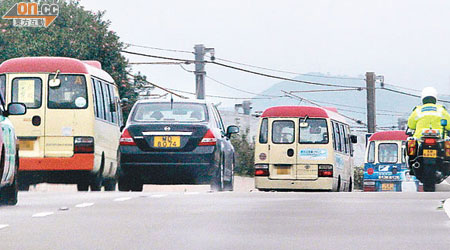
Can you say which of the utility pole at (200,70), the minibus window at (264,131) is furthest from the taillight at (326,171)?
the utility pole at (200,70)

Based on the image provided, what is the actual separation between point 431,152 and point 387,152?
2151cm

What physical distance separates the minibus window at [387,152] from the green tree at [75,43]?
935cm

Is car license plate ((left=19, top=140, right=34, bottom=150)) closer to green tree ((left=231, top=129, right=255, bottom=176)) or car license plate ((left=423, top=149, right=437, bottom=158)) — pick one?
car license plate ((left=423, top=149, right=437, bottom=158))

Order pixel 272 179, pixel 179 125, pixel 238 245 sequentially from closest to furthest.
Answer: pixel 238 245
pixel 179 125
pixel 272 179

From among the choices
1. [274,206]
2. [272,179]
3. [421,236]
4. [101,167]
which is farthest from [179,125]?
[421,236]

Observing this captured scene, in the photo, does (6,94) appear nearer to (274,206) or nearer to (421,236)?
(274,206)

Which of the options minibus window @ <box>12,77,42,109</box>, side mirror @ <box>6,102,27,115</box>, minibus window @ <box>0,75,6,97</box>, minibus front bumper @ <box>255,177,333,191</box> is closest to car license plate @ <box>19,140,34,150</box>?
minibus window @ <box>12,77,42,109</box>

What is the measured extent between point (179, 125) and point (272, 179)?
9432mm

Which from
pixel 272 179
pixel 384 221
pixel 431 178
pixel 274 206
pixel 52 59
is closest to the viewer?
pixel 384 221

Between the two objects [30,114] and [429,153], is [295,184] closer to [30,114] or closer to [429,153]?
[30,114]

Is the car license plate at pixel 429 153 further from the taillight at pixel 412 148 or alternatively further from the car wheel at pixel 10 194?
the car wheel at pixel 10 194

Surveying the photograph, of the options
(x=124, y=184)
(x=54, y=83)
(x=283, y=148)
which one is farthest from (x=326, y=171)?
(x=54, y=83)

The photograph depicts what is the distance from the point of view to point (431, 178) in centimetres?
2228

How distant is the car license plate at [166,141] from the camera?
2391 centimetres
